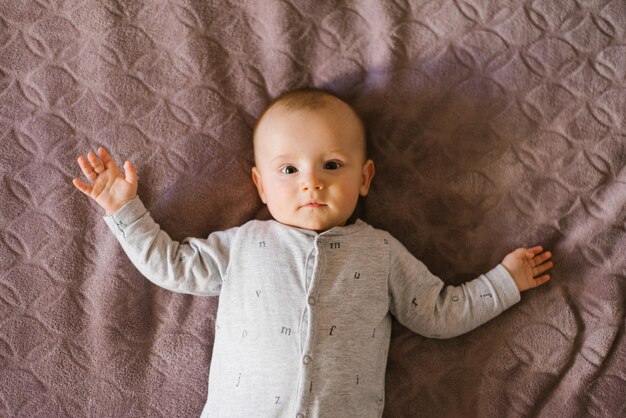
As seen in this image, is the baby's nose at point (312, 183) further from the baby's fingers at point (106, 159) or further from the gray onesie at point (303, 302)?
the baby's fingers at point (106, 159)

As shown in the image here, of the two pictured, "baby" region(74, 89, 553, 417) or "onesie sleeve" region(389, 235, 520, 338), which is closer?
"baby" region(74, 89, 553, 417)

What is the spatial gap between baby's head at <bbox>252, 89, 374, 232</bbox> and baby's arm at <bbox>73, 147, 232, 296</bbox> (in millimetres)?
184

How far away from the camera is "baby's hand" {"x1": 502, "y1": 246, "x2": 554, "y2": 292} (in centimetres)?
141

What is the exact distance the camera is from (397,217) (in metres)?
1.48

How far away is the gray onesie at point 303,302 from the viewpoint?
1275mm

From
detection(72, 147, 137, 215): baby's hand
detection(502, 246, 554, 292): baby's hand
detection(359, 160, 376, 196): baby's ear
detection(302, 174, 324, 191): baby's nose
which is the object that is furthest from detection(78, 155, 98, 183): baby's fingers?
detection(502, 246, 554, 292): baby's hand

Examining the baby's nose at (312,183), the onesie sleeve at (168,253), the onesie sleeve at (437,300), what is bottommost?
the onesie sleeve at (437,300)

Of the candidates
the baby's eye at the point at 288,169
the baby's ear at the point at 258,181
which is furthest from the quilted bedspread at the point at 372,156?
the baby's eye at the point at 288,169

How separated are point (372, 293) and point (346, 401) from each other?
23cm

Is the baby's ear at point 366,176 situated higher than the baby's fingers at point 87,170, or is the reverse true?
the baby's fingers at point 87,170

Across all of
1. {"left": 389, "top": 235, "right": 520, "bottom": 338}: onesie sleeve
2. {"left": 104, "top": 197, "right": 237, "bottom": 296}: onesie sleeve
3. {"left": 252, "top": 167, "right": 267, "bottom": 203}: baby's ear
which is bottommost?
{"left": 389, "top": 235, "right": 520, "bottom": 338}: onesie sleeve

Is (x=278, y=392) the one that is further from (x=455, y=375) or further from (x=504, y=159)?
(x=504, y=159)

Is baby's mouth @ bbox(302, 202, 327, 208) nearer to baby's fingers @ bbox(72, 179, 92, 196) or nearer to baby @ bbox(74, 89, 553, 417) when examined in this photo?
baby @ bbox(74, 89, 553, 417)

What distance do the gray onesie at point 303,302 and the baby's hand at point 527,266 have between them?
24 mm
